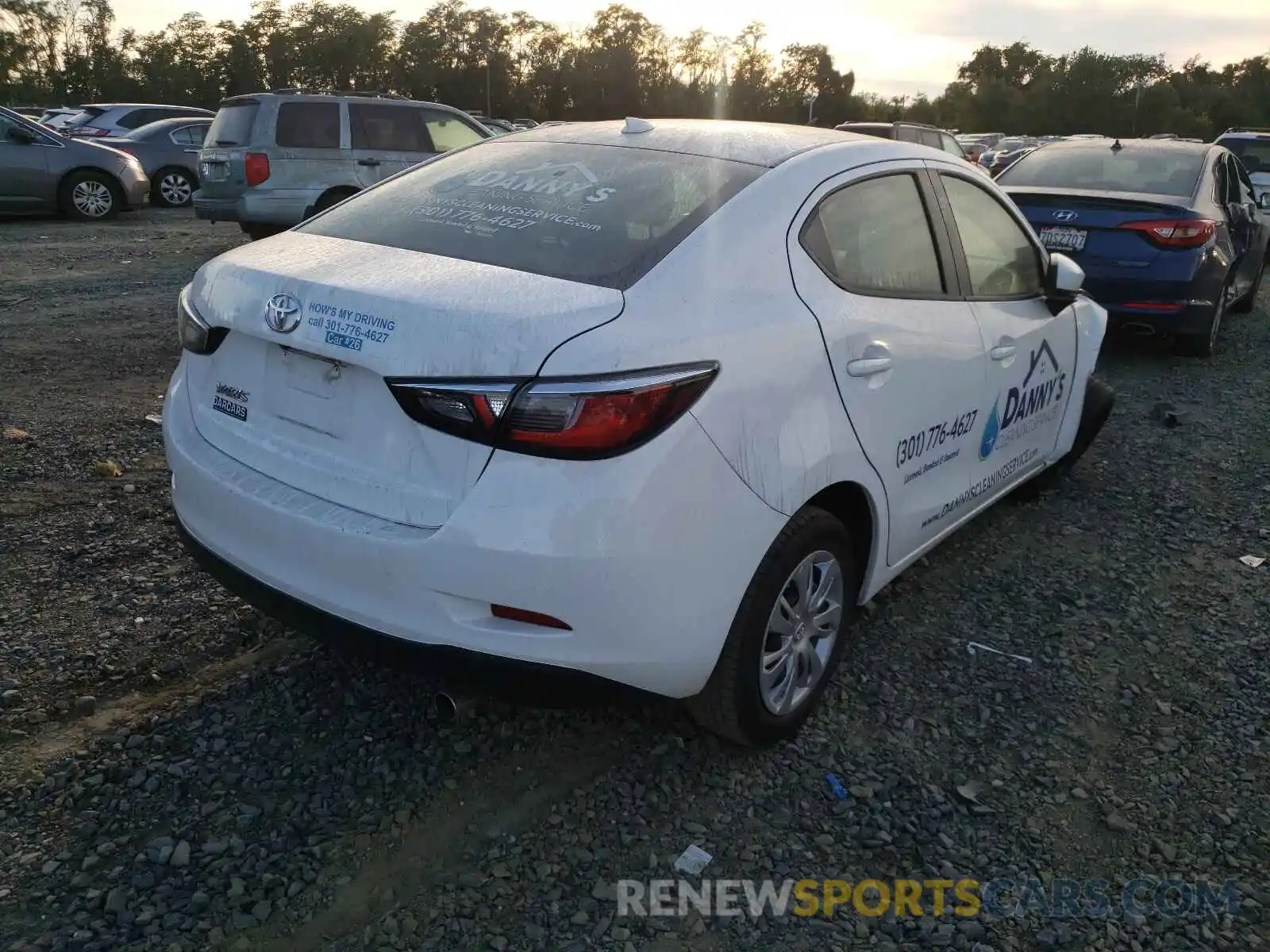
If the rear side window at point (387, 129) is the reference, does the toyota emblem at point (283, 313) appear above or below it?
below

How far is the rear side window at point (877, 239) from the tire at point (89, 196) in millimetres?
14411

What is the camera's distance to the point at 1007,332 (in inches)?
152

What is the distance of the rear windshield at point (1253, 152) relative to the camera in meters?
15.0

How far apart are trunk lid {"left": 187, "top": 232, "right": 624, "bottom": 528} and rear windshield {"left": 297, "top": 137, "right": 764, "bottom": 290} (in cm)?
11

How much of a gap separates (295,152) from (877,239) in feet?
31.6

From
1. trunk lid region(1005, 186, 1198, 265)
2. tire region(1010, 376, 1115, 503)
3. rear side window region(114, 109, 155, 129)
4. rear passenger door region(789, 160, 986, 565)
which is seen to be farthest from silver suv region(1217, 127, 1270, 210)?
rear side window region(114, 109, 155, 129)

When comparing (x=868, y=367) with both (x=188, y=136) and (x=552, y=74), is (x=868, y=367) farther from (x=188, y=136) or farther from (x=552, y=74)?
(x=552, y=74)

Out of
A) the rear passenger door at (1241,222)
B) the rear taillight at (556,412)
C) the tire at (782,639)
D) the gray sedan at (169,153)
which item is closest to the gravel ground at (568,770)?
the tire at (782,639)

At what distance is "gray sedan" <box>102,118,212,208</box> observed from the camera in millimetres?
17016

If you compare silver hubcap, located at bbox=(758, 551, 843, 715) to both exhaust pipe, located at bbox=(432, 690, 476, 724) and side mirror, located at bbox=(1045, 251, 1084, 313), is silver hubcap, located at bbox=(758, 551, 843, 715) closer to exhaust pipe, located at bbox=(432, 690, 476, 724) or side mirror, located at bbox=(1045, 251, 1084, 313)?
exhaust pipe, located at bbox=(432, 690, 476, 724)

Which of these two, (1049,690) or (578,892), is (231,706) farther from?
(1049,690)

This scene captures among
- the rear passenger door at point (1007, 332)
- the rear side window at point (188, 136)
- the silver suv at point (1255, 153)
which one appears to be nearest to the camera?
the rear passenger door at point (1007, 332)

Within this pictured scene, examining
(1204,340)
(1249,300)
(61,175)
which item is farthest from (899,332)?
(61,175)

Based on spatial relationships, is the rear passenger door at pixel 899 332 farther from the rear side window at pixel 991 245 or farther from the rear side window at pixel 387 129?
the rear side window at pixel 387 129
